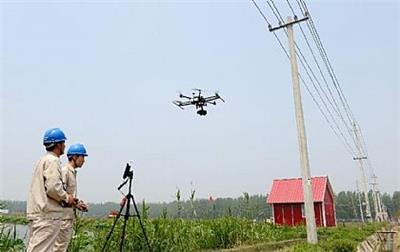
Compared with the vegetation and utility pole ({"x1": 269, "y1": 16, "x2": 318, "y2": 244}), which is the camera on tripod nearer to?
the vegetation

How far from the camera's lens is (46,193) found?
12.8 feet

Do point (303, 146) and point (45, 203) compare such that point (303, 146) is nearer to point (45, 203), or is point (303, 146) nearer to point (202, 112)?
point (202, 112)

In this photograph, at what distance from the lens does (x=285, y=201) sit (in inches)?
1043

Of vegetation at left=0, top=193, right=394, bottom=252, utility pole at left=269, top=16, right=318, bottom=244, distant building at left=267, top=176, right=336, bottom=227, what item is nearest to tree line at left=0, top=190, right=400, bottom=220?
vegetation at left=0, top=193, right=394, bottom=252

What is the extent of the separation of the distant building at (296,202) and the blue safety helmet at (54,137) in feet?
74.5

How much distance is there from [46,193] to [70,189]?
1.41 ft

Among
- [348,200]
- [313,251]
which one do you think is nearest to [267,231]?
[313,251]

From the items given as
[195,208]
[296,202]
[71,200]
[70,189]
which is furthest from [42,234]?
[296,202]

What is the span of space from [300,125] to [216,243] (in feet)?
12.6

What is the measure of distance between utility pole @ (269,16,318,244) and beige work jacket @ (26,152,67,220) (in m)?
7.23

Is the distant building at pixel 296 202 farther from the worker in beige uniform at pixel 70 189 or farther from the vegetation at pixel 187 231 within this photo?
the worker in beige uniform at pixel 70 189

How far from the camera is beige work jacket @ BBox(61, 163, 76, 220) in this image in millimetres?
4143

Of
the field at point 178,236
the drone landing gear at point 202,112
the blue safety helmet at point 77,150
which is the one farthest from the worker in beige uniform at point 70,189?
the drone landing gear at point 202,112

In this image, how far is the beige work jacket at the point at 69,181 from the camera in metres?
4.14
